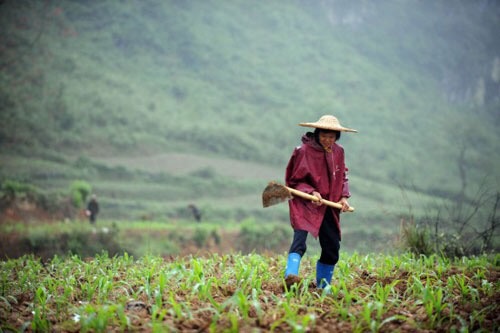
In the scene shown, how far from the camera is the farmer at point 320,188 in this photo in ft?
14.9

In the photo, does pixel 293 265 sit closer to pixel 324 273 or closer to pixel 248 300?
pixel 324 273

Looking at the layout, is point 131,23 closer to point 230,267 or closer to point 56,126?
point 56,126

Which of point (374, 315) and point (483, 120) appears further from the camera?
point (483, 120)

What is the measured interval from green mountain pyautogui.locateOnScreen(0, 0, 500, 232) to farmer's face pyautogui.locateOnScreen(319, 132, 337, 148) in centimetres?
2301

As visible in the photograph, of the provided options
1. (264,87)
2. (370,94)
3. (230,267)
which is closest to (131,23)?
(264,87)

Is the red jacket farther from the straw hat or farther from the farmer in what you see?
the straw hat

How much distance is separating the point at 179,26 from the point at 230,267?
66.1 meters

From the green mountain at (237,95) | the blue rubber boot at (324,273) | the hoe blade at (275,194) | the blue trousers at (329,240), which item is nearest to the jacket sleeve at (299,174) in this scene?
the hoe blade at (275,194)

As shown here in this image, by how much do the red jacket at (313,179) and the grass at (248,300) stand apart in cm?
60

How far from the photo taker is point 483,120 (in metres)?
70.4

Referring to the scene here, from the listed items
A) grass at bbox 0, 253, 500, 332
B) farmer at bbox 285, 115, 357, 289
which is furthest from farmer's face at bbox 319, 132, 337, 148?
grass at bbox 0, 253, 500, 332

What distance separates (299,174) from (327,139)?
1.29 ft

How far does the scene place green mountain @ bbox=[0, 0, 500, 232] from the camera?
3769 centimetres

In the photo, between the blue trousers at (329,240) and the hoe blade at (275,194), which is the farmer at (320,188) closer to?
the blue trousers at (329,240)
